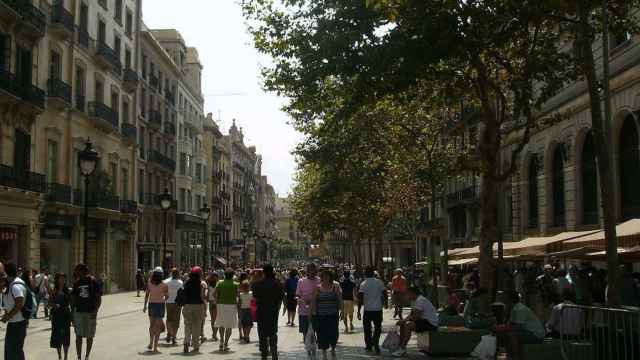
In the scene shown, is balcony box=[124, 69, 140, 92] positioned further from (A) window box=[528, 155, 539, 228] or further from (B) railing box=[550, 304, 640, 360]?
(B) railing box=[550, 304, 640, 360]

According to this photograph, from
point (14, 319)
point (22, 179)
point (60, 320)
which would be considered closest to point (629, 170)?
point (60, 320)

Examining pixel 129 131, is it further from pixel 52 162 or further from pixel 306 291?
pixel 306 291

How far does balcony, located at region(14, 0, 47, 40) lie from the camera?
105ft

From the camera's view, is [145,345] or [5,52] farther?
[5,52]

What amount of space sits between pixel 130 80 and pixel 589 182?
30.1 meters

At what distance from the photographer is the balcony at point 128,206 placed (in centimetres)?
4802

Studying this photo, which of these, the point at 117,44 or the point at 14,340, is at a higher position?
the point at 117,44

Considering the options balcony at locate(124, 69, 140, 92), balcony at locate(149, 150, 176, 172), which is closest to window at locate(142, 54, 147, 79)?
balcony at locate(149, 150, 176, 172)

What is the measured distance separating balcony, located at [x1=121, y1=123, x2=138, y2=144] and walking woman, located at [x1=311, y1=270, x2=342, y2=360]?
36.2 metres

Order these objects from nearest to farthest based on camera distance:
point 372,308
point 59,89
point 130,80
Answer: point 372,308 → point 59,89 → point 130,80

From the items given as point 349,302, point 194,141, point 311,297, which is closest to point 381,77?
point 311,297

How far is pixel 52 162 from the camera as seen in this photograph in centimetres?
3794

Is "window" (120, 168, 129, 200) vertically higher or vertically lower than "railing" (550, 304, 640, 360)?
higher

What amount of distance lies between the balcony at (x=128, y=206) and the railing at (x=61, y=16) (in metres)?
13.0
